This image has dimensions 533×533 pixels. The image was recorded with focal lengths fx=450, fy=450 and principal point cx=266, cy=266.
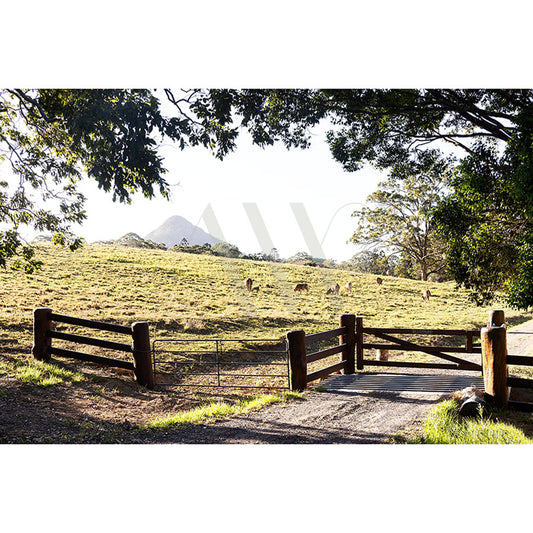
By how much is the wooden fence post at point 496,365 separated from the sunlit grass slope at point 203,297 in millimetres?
6290

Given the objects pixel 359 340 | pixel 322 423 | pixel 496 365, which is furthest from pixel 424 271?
pixel 322 423

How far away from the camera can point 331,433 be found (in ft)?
16.6

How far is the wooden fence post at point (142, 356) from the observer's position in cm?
757

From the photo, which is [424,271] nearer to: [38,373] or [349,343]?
[349,343]

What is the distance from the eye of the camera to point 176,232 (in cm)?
780

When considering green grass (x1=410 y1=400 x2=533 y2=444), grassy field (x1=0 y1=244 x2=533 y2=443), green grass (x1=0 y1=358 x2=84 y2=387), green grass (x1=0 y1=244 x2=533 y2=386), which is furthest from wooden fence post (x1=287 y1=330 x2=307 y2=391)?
green grass (x1=0 y1=244 x2=533 y2=386)

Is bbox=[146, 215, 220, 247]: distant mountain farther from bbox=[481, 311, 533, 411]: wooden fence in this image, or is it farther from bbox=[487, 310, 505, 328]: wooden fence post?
bbox=[487, 310, 505, 328]: wooden fence post

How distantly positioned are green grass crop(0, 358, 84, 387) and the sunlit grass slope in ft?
6.75

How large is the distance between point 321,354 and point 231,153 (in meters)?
3.58

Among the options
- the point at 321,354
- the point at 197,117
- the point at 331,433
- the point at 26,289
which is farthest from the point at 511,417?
the point at 26,289

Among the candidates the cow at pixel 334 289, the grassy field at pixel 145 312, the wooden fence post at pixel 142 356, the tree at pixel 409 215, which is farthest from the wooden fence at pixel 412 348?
the cow at pixel 334 289

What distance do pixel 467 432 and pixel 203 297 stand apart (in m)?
12.4

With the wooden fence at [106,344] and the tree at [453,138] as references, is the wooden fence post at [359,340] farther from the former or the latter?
the wooden fence at [106,344]

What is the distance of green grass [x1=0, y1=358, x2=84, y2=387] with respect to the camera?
6.75m
